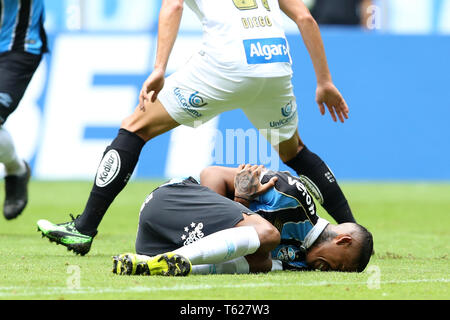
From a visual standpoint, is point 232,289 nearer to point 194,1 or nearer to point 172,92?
point 172,92

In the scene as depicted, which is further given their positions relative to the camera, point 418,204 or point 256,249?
point 418,204

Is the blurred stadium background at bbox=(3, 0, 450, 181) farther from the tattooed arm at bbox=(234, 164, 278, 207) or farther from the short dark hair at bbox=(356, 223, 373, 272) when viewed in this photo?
the short dark hair at bbox=(356, 223, 373, 272)

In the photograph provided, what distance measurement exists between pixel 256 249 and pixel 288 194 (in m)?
0.49

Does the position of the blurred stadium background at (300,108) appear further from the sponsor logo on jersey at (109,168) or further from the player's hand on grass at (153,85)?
the player's hand on grass at (153,85)

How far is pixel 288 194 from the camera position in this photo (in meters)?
5.16

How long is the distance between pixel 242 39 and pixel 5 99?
212cm

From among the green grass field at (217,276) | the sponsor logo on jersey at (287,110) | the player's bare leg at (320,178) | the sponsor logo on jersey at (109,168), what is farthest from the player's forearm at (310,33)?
the sponsor logo on jersey at (109,168)

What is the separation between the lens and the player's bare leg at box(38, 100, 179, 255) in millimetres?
5422

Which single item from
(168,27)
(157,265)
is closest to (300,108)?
(168,27)

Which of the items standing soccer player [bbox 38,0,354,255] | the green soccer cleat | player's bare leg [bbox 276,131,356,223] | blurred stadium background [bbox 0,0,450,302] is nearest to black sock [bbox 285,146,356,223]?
player's bare leg [bbox 276,131,356,223]

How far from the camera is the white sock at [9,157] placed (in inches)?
273

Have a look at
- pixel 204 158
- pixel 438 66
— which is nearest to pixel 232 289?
pixel 204 158

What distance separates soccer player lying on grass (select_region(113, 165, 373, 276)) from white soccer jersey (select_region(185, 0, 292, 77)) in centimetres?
56

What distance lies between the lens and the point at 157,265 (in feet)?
15.1
